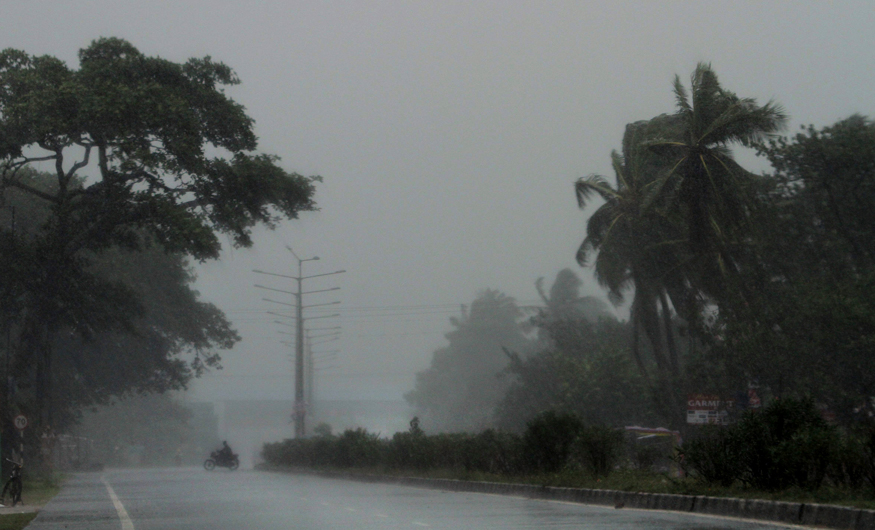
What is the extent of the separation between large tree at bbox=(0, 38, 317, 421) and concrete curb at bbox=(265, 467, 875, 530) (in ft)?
47.5

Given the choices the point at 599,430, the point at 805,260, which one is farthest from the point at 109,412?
the point at 599,430

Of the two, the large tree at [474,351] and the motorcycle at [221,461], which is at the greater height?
the large tree at [474,351]

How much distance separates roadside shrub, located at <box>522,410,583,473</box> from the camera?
2439cm

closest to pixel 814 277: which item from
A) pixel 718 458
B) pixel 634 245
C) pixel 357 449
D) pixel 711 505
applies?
pixel 634 245

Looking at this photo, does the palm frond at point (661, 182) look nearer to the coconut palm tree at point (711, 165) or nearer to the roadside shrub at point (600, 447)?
the coconut palm tree at point (711, 165)

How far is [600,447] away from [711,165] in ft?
49.0

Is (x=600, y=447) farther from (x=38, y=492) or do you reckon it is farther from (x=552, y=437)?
(x=38, y=492)

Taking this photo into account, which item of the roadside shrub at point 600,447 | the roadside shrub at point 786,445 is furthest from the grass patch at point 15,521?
the roadside shrub at point 600,447

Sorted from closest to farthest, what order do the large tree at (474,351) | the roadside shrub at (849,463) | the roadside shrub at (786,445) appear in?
the roadside shrub at (849,463) < the roadside shrub at (786,445) < the large tree at (474,351)

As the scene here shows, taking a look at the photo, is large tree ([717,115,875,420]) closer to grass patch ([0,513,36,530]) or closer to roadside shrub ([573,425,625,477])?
roadside shrub ([573,425,625,477])

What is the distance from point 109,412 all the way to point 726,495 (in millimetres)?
86865

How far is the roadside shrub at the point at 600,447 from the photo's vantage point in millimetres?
22312

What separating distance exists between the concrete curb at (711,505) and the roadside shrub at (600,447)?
1.21 m

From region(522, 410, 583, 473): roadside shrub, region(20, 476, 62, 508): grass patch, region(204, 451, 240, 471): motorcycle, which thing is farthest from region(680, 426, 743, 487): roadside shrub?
region(204, 451, 240, 471): motorcycle
